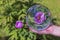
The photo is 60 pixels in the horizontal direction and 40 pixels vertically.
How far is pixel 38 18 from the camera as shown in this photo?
9.87ft

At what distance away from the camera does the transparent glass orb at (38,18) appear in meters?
3.02

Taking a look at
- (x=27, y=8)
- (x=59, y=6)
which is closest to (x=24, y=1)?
(x=27, y=8)

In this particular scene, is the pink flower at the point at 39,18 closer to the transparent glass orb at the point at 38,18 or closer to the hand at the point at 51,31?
the transparent glass orb at the point at 38,18

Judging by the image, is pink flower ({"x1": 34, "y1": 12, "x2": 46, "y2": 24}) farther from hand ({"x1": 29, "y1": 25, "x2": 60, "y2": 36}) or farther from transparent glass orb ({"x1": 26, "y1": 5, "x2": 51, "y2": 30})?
hand ({"x1": 29, "y1": 25, "x2": 60, "y2": 36})

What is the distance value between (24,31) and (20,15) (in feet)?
0.73

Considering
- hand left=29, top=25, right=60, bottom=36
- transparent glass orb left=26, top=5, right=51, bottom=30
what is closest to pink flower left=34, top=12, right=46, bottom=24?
transparent glass orb left=26, top=5, right=51, bottom=30

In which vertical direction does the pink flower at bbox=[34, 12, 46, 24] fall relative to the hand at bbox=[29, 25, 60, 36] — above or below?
above

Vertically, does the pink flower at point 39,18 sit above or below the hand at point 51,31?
above

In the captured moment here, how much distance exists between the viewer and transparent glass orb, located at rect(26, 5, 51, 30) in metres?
3.02

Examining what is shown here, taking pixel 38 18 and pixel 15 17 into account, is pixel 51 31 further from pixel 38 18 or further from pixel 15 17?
pixel 15 17

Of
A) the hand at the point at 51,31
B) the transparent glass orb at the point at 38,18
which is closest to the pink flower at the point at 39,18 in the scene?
the transparent glass orb at the point at 38,18

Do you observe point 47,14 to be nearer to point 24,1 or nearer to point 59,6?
point 24,1

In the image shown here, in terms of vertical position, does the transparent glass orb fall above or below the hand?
above

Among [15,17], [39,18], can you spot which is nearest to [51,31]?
[39,18]
